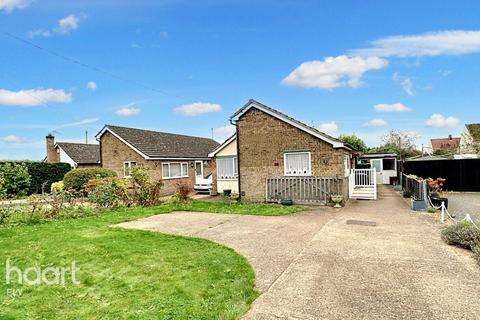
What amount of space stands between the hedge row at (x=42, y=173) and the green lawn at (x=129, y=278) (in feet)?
64.2

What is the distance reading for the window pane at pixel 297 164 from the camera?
1714 centimetres

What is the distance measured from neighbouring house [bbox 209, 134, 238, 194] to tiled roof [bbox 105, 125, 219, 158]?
20.6ft

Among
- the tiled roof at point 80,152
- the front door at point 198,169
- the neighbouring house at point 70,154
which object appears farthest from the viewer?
the tiled roof at point 80,152

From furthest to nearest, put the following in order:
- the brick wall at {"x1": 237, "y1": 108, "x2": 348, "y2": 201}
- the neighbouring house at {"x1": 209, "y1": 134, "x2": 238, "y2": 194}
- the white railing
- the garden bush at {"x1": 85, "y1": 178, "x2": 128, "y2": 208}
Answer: the neighbouring house at {"x1": 209, "y1": 134, "x2": 238, "y2": 194}, the white railing, the brick wall at {"x1": 237, "y1": 108, "x2": 348, "y2": 201}, the garden bush at {"x1": 85, "y1": 178, "x2": 128, "y2": 208}

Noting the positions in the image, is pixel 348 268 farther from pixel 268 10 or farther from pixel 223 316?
pixel 268 10

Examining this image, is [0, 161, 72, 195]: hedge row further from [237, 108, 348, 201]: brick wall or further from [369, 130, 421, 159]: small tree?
[369, 130, 421, 159]: small tree

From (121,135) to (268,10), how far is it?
16.5 metres

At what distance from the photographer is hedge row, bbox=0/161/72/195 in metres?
27.0

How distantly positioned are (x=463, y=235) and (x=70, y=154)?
35662mm

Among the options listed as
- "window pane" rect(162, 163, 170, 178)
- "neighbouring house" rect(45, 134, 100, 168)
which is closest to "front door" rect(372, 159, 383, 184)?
"window pane" rect(162, 163, 170, 178)

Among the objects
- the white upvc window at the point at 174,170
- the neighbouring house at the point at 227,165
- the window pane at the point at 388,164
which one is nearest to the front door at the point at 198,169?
the white upvc window at the point at 174,170

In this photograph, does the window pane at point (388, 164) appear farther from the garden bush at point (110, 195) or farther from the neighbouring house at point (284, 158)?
the garden bush at point (110, 195)

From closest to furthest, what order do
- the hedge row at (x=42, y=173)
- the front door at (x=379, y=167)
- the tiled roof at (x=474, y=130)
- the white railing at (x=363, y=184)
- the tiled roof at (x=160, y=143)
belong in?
the white railing at (x=363, y=184), the tiled roof at (x=160, y=143), the hedge row at (x=42, y=173), the front door at (x=379, y=167), the tiled roof at (x=474, y=130)

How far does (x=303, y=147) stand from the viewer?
674 inches
